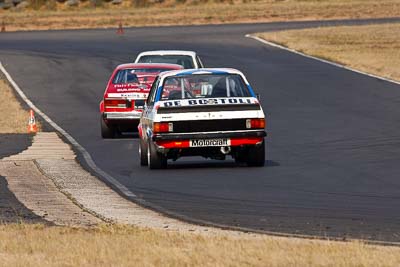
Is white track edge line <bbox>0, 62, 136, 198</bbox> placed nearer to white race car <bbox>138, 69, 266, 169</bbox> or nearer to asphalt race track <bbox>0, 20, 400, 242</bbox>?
asphalt race track <bbox>0, 20, 400, 242</bbox>

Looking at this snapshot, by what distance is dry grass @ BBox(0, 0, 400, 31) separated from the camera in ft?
236

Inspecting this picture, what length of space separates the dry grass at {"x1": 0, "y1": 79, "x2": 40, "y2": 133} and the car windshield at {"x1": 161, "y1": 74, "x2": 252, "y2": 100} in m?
8.14

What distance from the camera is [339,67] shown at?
41938 mm

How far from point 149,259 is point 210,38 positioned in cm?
4817

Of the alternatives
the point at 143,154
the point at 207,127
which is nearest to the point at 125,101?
the point at 143,154

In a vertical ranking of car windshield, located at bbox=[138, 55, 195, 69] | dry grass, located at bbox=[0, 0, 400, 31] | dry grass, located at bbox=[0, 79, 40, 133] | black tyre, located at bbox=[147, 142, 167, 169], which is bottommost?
dry grass, located at bbox=[0, 0, 400, 31]

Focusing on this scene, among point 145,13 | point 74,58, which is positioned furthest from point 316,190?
point 145,13

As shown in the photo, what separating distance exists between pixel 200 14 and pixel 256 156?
192 feet

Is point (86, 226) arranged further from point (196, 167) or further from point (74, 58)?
point (74, 58)

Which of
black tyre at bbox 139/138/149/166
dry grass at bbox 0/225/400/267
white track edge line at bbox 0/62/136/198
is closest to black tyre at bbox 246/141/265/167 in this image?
black tyre at bbox 139/138/149/166

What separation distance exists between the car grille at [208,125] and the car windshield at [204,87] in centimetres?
60

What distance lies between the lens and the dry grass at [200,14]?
236 ft

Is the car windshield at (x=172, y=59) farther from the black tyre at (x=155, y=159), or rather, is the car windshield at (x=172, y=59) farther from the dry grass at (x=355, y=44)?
the dry grass at (x=355, y=44)

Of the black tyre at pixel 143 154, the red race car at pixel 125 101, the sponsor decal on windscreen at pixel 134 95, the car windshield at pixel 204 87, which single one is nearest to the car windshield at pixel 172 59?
the red race car at pixel 125 101
